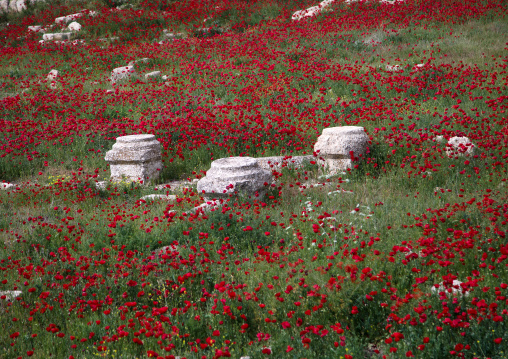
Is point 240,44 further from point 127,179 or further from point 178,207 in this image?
point 178,207

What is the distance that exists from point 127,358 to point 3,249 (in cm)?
291

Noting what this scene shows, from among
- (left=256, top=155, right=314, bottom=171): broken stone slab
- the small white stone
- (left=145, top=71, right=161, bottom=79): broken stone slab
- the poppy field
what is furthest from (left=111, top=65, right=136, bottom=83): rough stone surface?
the small white stone

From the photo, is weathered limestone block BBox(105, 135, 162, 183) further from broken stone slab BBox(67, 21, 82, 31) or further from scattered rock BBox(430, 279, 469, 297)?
broken stone slab BBox(67, 21, 82, 31)

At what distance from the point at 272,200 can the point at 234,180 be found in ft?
2.11

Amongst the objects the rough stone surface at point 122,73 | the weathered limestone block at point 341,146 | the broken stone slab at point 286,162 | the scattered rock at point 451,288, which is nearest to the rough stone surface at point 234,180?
the broken stone slab at point 286,162

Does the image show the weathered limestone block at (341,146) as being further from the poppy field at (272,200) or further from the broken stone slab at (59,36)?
the broken stone slab at (59,36)

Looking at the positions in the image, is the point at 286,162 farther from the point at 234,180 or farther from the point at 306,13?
the point at 306,13

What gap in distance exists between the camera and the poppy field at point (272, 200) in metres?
3.68

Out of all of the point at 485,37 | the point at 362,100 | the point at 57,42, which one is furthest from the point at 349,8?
the point at 57,42

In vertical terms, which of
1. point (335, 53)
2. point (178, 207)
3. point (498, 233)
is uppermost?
point (335, 53)

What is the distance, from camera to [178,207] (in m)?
6.85

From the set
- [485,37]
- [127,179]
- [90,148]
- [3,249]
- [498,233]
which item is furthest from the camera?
[485,37]

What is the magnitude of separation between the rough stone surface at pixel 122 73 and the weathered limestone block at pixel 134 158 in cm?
717

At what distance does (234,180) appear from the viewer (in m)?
6.58
